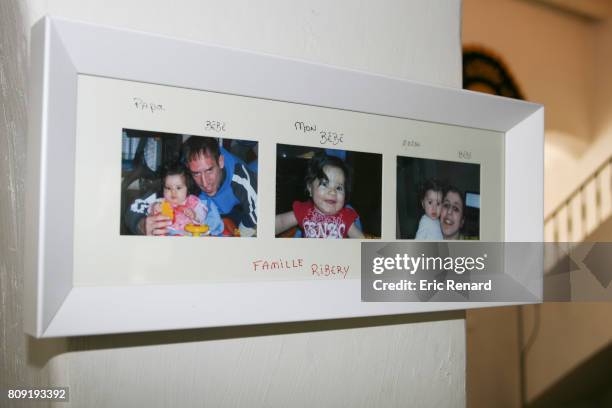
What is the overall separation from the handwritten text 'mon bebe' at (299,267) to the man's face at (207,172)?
0.09m

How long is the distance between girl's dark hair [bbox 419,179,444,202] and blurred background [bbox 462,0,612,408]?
5.33ft

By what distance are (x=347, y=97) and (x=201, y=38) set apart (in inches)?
6.9

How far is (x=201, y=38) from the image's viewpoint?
1.99 feet

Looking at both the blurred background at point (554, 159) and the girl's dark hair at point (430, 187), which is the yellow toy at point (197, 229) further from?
the blurred background at point (554, 159)

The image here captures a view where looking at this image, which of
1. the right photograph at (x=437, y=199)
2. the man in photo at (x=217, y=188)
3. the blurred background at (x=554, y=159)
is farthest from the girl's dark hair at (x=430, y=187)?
the blurred background at (x=554, y=159)

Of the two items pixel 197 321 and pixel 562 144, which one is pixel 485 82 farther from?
pixel 197 321

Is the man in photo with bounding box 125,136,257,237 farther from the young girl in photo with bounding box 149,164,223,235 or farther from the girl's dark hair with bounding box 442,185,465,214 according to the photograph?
the girl's dark hair with bounding box 442,185,465,214

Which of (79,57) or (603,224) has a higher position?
(79,57)

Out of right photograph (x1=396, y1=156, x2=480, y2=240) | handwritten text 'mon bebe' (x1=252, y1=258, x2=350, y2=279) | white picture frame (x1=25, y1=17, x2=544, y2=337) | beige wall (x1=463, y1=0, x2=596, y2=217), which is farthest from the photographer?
beige wall (x1=463, y1=0, x2=596, y2=217)

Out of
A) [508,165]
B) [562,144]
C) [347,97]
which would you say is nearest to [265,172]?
[347,97]

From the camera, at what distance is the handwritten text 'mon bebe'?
60 centimetres

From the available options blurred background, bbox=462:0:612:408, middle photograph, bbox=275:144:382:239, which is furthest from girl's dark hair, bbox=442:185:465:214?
blurred background, bbox=462:0:612:408

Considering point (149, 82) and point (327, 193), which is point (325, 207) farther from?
point (149, 82)

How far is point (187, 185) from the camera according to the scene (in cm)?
56
